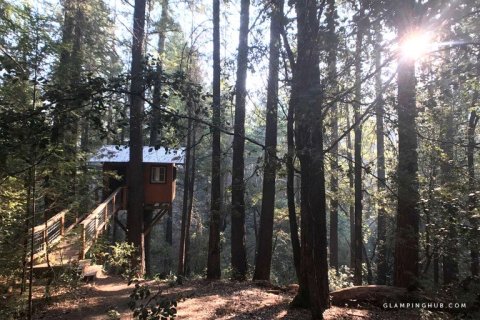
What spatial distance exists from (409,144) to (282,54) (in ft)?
10.1

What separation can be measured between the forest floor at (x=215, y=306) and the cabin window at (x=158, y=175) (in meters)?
6.81

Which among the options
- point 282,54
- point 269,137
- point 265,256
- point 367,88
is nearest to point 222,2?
point 269,137

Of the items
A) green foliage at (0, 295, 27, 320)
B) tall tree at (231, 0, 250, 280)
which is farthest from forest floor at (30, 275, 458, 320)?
tall tree at (231, 0, 250, 280)

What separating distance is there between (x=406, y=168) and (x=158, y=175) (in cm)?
1103

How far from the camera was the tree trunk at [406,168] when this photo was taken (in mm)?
5428

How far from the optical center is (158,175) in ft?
51.1

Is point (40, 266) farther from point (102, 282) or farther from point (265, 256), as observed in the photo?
point (265, 256)

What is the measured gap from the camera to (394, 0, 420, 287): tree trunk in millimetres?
5428

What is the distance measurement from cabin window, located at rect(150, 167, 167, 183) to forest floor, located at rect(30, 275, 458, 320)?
6811mm

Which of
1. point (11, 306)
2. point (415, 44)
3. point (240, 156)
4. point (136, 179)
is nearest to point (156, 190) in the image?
point (136, 179)

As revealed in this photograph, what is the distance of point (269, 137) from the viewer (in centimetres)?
1091

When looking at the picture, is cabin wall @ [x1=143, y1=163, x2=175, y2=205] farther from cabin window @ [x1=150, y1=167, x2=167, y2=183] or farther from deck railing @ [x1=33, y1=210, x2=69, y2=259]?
deck railing @ [x1=33, y1=210, x2=69, y2=259]

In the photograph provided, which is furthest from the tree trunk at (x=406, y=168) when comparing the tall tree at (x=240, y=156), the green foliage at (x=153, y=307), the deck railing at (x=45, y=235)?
the deck railing at (x=45, y=235)

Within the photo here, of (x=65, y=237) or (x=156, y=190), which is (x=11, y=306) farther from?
(x=156, y=190)
